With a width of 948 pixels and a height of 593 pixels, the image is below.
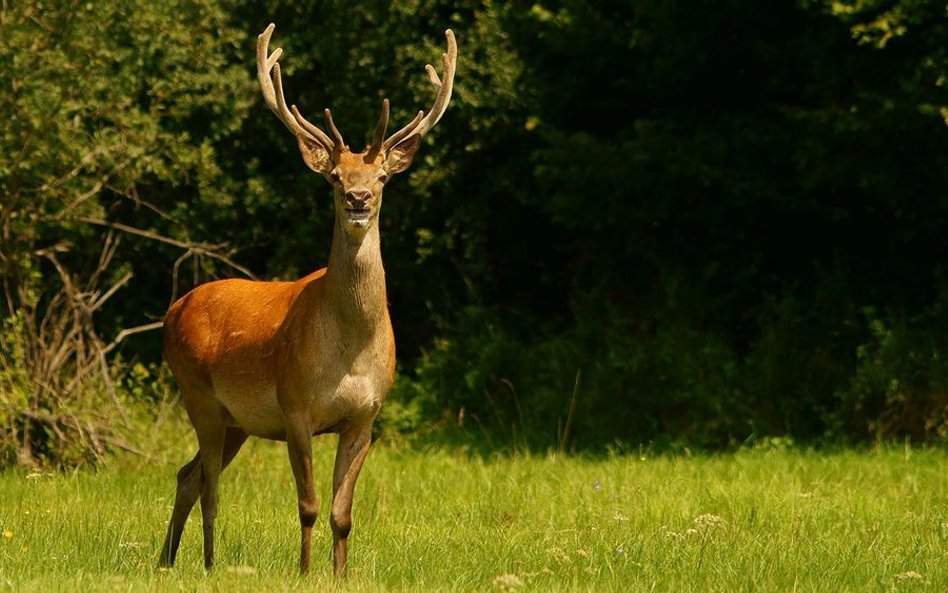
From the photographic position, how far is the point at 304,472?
8.12m

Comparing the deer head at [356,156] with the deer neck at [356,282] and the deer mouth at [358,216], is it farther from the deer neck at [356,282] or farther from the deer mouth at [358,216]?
the deer neck at [356,282]

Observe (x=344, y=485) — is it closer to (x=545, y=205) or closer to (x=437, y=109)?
(x=437, y=109)

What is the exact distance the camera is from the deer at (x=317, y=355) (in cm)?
808

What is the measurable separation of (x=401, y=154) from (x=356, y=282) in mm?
766

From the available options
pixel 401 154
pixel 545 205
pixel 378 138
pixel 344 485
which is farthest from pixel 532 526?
pixel 545 205

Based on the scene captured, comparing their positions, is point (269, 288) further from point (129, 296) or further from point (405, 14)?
point (129, 296)

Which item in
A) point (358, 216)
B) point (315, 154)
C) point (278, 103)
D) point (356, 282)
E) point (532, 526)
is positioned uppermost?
point (278, 103)

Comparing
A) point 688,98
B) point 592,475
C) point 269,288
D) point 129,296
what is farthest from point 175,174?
point 269,288

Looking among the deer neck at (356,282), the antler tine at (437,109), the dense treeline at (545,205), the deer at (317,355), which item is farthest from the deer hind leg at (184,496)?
the dense treeline at (545,205)

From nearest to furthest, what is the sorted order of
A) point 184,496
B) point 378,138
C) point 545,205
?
point 378,138
point 184,496
point 545,205

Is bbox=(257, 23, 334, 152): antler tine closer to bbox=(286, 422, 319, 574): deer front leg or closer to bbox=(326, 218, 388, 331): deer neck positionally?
bbox=(326, 218, 388, 331): deer neck

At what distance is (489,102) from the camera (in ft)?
55.1

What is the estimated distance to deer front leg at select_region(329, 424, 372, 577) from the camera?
8055mm

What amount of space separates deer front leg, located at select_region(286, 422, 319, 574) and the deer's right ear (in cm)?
128
